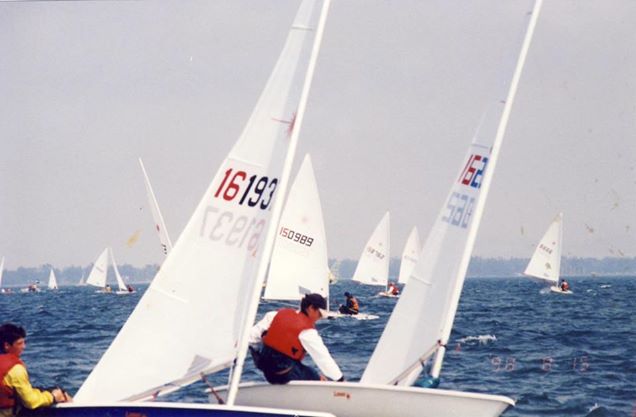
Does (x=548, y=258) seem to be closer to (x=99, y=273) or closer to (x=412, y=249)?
(x=412, y=249)

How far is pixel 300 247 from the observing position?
76.0ft

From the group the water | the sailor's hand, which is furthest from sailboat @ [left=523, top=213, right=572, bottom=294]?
the sailor's hand

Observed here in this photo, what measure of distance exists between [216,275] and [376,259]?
38.4m

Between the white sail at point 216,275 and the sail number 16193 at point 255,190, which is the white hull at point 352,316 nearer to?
the white sail at point 216,275

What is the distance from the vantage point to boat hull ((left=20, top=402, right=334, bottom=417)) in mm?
7219

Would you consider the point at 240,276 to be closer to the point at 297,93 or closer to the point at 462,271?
the point at 297,93

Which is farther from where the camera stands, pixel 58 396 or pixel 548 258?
pixel 548 258

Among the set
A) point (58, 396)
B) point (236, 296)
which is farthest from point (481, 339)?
point (58, 396)

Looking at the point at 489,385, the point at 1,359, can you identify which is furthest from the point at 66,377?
the point at 1,359

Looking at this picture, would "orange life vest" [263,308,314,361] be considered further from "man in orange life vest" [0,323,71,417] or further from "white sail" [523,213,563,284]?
"white sail" [523,213,563,284]

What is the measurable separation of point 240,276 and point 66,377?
7592mm

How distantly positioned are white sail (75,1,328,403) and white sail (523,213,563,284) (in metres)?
43.9

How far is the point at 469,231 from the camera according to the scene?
30.2 feet

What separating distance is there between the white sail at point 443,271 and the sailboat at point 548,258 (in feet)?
138
